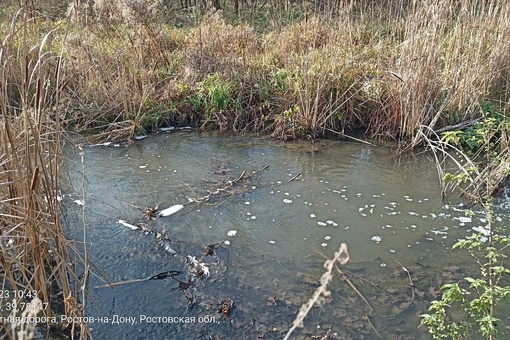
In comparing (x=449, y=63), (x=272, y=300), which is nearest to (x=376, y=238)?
(x=272, y=300)

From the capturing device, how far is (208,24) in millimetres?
6566

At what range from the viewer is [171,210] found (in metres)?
3.51

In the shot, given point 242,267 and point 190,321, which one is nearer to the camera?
point 190,321

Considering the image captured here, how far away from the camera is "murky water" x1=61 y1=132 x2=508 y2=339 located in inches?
94.3

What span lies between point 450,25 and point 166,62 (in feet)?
12.4

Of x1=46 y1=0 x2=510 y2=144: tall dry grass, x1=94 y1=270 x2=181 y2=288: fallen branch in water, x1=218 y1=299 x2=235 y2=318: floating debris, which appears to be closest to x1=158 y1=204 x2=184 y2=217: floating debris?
x1=94 y1=270 x2=181 y2=288: fallen branch in water

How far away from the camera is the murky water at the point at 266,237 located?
2396 millimetres

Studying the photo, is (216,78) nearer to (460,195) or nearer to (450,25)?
(450,25)

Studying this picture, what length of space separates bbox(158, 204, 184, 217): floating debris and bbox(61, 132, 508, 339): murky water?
0.16 feet

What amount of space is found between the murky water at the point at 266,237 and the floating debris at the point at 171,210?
0.16 ft

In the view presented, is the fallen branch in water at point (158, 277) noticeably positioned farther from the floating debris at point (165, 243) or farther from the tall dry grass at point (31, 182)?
the tall dry grass at point (31, 182)

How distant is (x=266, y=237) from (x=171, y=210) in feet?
2.80

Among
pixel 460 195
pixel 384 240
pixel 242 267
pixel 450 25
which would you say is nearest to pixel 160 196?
pixel 242 267

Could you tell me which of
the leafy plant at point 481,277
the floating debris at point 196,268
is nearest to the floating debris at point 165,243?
the floating debris at point 196,268
